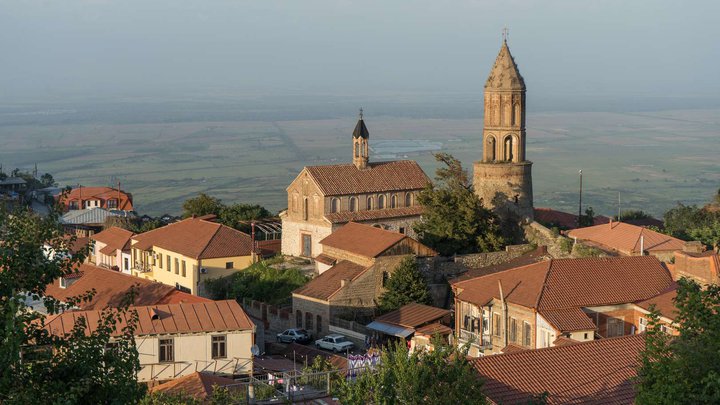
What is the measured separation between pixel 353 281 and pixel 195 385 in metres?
13.5

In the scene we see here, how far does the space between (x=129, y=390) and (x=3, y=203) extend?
10.8ft

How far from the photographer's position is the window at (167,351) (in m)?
30.7

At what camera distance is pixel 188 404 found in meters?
22.7

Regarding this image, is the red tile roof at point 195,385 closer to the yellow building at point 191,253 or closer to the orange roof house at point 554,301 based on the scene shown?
the orange roof house at point 554,301

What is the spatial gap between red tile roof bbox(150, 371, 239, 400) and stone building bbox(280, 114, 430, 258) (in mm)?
19682

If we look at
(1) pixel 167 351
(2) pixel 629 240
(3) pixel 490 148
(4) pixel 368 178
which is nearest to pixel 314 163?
(4) pixel 368 178

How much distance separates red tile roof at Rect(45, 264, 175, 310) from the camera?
3772 cm

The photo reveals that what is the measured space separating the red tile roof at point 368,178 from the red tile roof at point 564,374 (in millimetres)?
22492

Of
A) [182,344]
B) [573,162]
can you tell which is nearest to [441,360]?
[182,344]

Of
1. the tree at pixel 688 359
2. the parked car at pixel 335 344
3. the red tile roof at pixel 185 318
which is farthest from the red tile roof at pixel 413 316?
the tree at pixel 688 359

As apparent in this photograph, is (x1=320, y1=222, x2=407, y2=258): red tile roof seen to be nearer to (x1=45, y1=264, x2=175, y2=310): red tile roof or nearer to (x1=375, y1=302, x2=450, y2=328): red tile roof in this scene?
(x1=375, y1=302, x2=450, y2=328): red tile roof

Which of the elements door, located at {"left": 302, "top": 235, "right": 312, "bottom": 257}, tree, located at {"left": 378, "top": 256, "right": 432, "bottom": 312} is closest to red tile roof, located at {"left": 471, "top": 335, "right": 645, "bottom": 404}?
tree, located at {"left": 378, "top": 256, "right": 432, "bottom": 312}

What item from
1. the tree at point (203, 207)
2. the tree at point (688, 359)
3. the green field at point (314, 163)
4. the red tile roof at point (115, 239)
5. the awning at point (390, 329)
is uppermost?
the tree at point (688, 359)

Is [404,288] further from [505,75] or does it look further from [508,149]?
[505,75]
